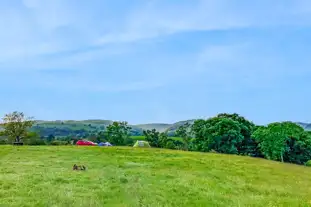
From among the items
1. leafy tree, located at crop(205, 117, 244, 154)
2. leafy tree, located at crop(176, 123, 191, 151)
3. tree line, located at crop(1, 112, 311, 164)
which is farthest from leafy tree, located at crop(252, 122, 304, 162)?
leafy tree, located at crop(176, 123, 191, 151)

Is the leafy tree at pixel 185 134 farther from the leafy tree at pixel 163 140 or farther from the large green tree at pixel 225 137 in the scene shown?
the large green tree at pixel 225 137

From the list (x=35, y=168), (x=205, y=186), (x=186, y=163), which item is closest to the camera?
(x=205, y=186)

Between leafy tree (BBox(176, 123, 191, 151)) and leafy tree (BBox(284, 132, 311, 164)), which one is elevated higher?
leafy tree (BBox(176, 123, 191, 151))

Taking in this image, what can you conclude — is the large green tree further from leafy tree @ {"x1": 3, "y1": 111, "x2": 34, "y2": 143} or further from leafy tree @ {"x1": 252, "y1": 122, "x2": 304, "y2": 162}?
leafy tree @ {"x1": 3, "y1": 111, "x2": 34, "y2": 143}

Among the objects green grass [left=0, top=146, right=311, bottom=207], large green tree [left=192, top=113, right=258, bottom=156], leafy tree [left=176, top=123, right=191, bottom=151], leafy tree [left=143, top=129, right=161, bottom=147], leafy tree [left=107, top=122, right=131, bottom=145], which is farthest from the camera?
leafy tree [left=143, top=129, right=161, bottom=147]

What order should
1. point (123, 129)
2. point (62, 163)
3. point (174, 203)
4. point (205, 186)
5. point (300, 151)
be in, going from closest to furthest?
point (174, 203) → point (205, 186) → point (62, 163) → point (300, 151) → point (123, 129)

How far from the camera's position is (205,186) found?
21953 mm

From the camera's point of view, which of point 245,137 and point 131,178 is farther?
point 245,137

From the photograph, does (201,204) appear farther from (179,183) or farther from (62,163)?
(62,163)

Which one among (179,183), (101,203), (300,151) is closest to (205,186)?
(179,183)

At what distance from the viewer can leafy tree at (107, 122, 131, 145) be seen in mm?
94537

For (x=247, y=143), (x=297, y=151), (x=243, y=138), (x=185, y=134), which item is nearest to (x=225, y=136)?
(x=243, y=138)

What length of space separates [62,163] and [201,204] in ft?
52.0

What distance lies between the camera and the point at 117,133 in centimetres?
9562
